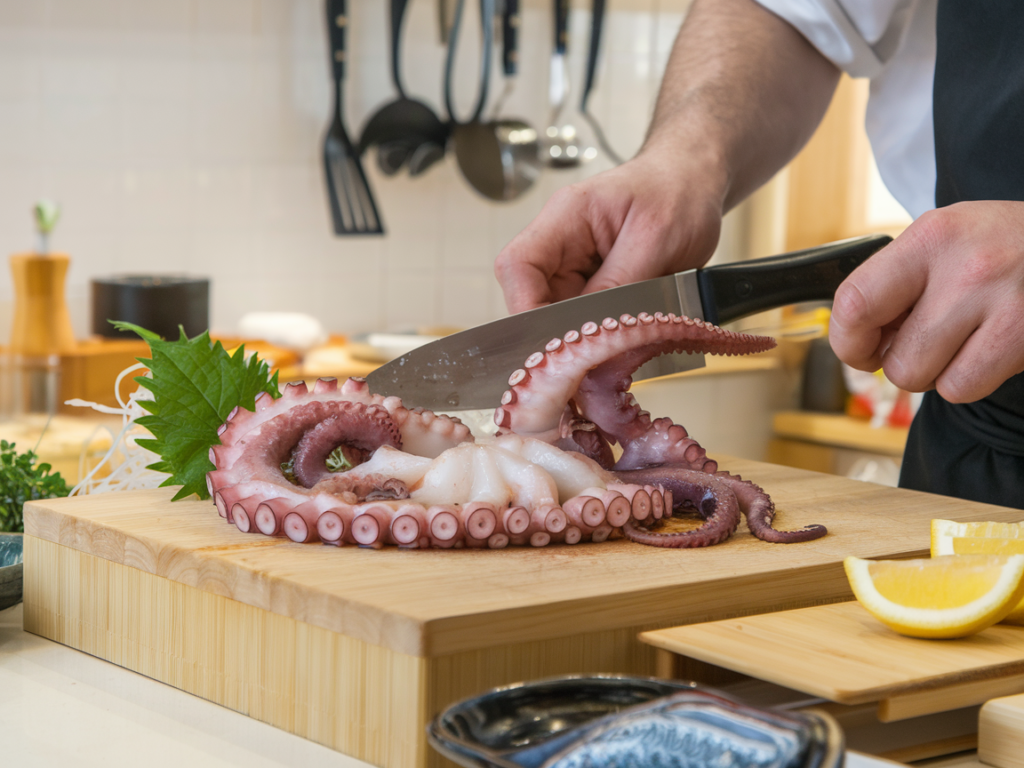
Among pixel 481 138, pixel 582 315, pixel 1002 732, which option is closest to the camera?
pixel 1002 732

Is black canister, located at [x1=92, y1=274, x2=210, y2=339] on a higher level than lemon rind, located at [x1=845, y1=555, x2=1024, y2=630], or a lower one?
higher

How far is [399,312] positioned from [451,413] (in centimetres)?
218

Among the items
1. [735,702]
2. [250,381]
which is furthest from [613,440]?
[735,702]

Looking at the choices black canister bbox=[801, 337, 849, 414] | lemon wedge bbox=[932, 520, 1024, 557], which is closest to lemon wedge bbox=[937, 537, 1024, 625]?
lemon wedge bbox=[932, 520, 1024, 557]

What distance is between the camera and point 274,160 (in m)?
3.30

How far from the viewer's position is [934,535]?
979 mm

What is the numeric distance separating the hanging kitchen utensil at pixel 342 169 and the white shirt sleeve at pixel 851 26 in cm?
172

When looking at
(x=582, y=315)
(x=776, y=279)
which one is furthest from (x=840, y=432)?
(x=582, y=315)

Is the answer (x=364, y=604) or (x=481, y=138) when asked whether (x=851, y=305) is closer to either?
(x=364, y=604)

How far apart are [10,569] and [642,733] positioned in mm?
724

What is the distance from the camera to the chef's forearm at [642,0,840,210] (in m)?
1.67

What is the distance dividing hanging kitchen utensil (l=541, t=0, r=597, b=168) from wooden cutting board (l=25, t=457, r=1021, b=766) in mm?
2707

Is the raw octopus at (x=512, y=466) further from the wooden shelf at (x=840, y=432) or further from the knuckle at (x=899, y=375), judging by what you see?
the wooden shelf at (x=840, y=432)

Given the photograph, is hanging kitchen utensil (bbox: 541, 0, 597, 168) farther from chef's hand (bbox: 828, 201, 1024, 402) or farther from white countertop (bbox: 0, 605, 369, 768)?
white countertop (bbox: 0, 605, 369, 768)
